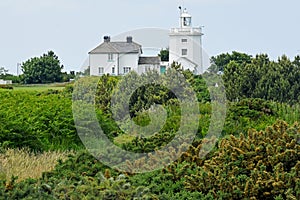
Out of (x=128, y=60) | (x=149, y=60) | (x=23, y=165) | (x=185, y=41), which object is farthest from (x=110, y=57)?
(x=23, y=165)

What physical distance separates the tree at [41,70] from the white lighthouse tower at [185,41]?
11076 millimetres

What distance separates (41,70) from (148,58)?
42.4 feet

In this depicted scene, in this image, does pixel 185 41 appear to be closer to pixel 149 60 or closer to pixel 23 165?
pixel 149 60

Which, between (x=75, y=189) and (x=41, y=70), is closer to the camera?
(x=75, y=189)

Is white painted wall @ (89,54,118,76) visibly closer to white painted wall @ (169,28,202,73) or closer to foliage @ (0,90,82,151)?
white painted wall @ (169,28,202,73)

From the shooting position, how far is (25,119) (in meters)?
12.1

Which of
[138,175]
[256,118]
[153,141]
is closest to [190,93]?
[256,118]

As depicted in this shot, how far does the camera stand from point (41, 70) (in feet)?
164

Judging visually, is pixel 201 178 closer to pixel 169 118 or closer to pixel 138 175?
pixel 138 175

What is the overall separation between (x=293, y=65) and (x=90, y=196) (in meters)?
21.8

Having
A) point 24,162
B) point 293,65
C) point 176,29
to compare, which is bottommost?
point 24,162

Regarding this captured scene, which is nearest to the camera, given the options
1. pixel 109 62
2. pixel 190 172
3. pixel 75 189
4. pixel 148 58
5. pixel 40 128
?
pixel 75 189

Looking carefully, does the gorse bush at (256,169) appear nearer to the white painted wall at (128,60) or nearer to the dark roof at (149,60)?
the white painted wall at (128,60)

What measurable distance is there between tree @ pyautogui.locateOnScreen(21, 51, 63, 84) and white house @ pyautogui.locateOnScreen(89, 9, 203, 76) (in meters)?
9.48
